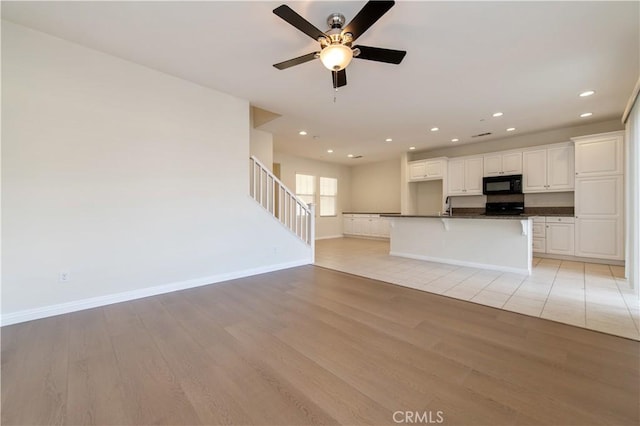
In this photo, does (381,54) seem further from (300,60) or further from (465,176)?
(465,176)

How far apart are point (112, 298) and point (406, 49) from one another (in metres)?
4.40

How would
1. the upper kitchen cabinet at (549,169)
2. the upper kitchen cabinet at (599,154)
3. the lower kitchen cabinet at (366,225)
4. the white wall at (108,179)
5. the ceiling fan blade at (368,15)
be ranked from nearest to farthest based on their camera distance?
1. the ceiling fan blade at (368,15)
2. the white wall at (108,179)
3. the upper kitchen cabinet at (599,154)
4. the upper kitchen cabinet at (549,169)
5. the lower kitchen cabinet at (366,225)

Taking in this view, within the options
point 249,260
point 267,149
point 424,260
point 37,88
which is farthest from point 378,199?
point 37,88

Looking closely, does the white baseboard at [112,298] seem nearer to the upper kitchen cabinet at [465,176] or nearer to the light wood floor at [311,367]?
the light wood floor at [311,367]

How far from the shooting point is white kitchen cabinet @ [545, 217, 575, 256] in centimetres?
523

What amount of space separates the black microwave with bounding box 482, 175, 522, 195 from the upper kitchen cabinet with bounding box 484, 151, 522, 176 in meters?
0.17

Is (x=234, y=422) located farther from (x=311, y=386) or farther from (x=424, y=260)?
(x=424, y=260)

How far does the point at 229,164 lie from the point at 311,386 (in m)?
3.29

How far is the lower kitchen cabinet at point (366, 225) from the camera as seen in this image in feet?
27.9

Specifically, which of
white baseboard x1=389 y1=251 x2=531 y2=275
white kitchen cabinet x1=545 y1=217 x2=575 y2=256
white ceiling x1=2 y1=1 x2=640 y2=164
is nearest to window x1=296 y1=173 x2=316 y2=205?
white ceiling x1=2 y1=1 x2=640 y2=164

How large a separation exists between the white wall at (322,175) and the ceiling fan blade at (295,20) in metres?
5.73

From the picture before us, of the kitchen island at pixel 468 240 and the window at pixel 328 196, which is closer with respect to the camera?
the kitchen island at pixel 468 240

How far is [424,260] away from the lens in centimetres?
532

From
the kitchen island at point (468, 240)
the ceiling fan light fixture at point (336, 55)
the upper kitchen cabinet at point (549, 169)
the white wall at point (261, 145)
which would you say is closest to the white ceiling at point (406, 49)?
the ceiling fan light fixture at point (336, 55)
